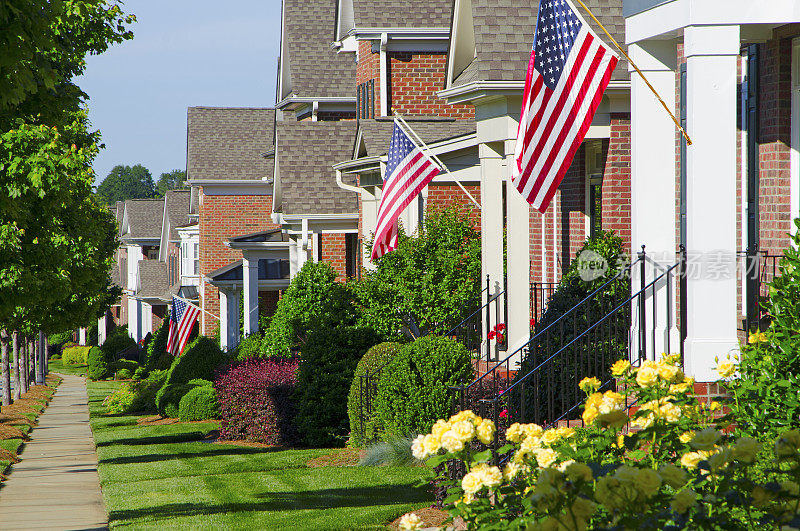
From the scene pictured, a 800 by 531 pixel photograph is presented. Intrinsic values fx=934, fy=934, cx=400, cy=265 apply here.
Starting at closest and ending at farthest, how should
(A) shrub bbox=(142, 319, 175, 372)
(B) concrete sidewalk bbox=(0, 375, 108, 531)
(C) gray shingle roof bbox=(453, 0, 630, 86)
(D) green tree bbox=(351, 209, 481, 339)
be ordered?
(B) concrete sidewalk bbox=(0, 375, 108, 531) < (C) gray shingle roof bbox=(453, 0, 630, 86) < (D) green tree bbox=(351, 209, 481, 339) < (A) shrub bbox=(142, 319, 175, 372)

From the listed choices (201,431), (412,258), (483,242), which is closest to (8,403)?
(201,431)

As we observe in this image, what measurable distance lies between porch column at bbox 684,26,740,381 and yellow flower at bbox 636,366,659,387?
9.01 feet

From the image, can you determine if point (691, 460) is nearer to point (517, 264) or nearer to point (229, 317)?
point (517, 264)

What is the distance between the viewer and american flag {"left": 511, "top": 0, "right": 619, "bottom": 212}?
32.3 feet

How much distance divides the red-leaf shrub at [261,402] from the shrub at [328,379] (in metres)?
1.00

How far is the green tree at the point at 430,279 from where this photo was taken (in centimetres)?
1705

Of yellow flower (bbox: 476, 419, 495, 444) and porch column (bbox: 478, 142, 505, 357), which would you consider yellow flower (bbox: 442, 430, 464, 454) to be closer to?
yellow flower (bbox: 476, 419, 495, 444)

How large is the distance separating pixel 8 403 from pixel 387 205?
26.2 m

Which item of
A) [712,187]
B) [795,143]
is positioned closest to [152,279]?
[795,143]

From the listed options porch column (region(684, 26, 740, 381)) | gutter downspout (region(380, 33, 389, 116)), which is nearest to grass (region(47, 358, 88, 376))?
gutter downspout (region(380, 33, 389, 116))

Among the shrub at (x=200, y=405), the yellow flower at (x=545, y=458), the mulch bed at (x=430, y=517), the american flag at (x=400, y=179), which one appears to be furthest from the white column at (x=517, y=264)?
the shrub at (x=200, y=405)

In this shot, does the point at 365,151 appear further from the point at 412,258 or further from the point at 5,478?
the point at 5,478

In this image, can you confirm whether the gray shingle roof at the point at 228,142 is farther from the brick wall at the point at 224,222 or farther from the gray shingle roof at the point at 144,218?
the gray shingle roof at the point at 144,218

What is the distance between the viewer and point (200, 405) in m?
27.1
